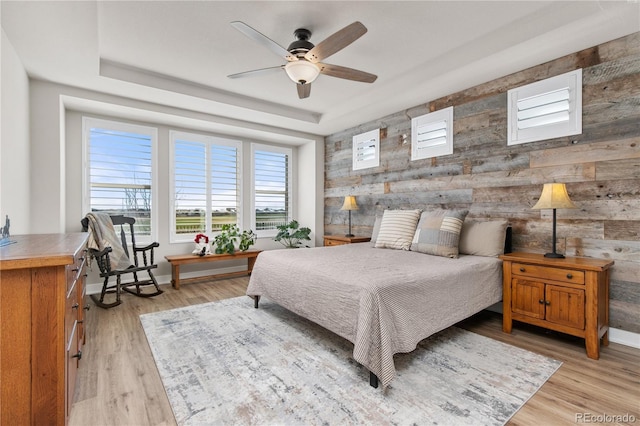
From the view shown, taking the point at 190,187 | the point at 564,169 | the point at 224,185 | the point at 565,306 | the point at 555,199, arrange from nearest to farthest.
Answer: the point at 565,306, the point at 555,199, the point at 564,169, the point at 190,187, the point at 224,185

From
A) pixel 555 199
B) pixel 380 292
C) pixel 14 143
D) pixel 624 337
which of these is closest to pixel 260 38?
pixel 380 292

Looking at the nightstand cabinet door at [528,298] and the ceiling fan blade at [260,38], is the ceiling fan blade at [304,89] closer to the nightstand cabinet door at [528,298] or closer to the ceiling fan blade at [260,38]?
the ceiling fan blade at [260,38]

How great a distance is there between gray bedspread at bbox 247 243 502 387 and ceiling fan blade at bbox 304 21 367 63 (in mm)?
1689

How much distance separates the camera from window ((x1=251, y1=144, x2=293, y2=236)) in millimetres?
5574

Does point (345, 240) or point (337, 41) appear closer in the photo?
point (337, 41)

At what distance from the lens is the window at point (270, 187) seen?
18.3 feet

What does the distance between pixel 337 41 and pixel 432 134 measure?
215 cm

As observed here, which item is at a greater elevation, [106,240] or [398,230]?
[398,230]

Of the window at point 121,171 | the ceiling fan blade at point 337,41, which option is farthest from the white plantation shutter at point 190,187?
the ceiling fan blade at point 337,41

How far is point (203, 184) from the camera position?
16.4 ft

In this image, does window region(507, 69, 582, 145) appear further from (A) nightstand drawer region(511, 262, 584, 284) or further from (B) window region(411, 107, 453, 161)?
(A) nightstand drawer region(511, 262, 584, 284)

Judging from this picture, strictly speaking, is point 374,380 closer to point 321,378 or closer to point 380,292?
point 321,378

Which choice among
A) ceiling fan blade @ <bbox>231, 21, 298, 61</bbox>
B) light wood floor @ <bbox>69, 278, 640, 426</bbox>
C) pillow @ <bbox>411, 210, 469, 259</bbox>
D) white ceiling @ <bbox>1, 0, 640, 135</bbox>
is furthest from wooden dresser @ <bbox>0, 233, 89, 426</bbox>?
pillow @ <bbox>411, 210, 469, 259</bbox>

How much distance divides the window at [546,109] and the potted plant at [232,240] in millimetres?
3829
